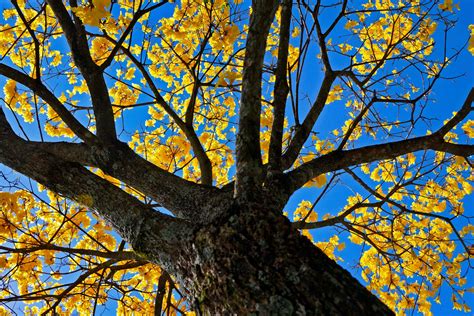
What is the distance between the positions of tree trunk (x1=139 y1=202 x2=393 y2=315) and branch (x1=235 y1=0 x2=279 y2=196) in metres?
0.16

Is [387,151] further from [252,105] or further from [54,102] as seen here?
[54,102]

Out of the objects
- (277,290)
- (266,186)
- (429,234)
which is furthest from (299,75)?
(429,234)

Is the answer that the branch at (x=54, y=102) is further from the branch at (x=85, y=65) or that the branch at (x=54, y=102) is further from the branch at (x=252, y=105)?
the branch at (x=252, y=105)

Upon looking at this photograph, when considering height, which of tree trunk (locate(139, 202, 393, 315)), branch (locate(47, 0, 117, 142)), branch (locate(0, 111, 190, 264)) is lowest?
tree trunk (locate(139, 202, 393, 315))

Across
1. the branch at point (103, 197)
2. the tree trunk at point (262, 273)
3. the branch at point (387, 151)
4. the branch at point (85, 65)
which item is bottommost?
the tree trunk at point (262, 273)

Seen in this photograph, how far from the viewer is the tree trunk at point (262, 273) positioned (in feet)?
3.84

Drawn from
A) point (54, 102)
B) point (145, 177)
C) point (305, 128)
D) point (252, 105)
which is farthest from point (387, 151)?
point (54, 102)

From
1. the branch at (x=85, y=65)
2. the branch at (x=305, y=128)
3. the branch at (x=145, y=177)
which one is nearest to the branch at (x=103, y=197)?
the branch at (x=145, y=177)

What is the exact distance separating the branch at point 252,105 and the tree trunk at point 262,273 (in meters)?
0.16

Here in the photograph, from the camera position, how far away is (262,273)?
4.20ft

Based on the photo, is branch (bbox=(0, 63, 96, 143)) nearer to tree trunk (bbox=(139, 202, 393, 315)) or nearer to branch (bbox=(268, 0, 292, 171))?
branch (bbox=(268, 0, 292, 171))

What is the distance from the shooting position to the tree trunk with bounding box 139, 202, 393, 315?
46.0 inches

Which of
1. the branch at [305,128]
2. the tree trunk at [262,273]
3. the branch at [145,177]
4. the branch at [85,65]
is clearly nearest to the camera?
the tree trunk at [262,273]

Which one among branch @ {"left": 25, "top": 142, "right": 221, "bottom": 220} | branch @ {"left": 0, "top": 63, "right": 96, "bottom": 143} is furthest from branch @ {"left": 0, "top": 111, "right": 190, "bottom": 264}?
branch @ {"left": 0, "top": 63, "right": 96, "bottom": 143}
